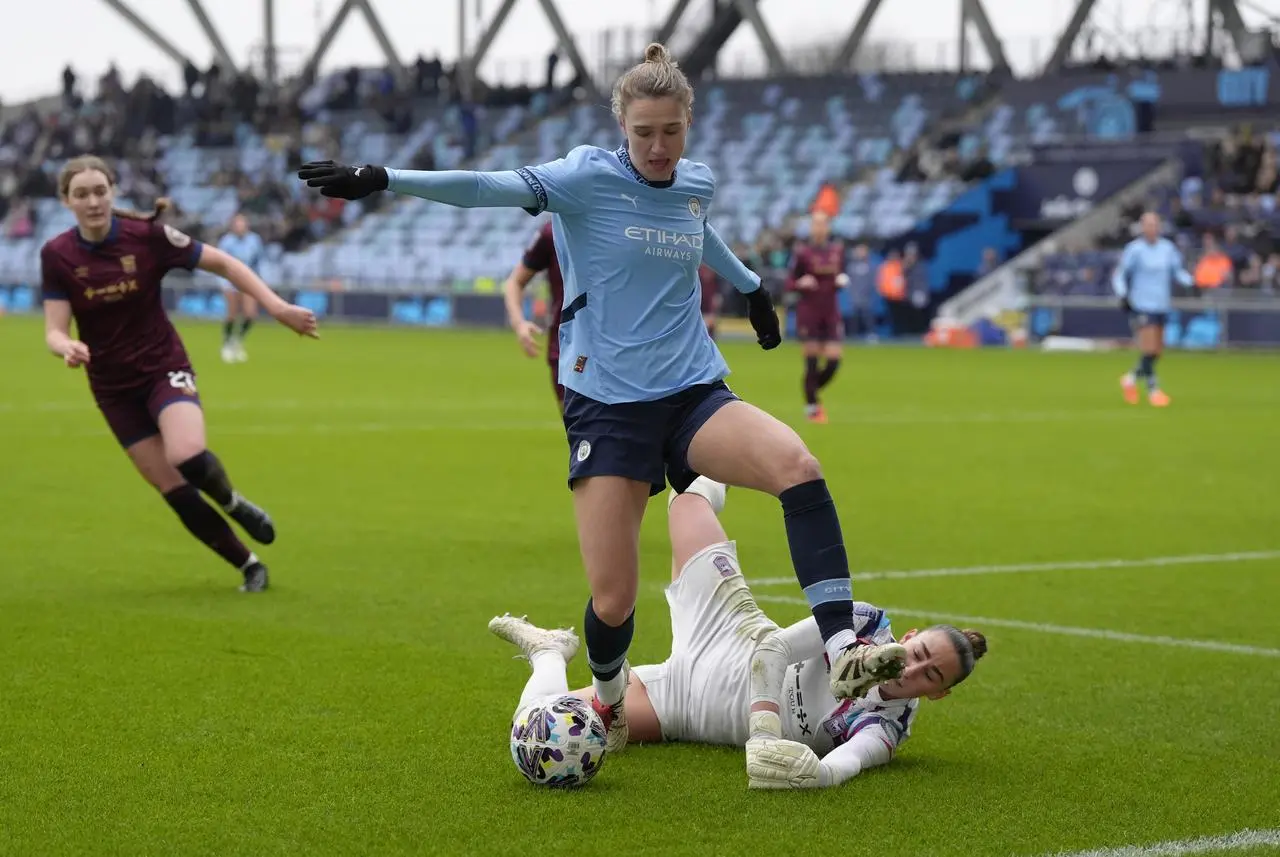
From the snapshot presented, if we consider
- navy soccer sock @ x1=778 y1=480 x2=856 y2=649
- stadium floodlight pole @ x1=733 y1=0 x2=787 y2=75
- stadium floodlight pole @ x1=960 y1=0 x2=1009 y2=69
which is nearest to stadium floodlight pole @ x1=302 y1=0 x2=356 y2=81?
stadium floodlight pole @ x1=733 y1=0 x2=787 y2=75

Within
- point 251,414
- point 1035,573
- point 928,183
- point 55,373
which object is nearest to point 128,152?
point 928,183

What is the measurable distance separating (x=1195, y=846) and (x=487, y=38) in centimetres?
5386

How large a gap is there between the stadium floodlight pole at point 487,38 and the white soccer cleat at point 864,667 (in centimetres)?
5277

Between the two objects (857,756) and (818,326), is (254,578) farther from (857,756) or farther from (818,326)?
(818,326)

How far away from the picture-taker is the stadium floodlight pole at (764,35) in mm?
51000

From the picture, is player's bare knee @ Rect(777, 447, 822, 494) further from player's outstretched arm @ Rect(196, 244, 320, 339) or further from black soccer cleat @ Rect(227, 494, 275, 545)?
black soccer cleat @ Rect(227, 494, 275, 545)

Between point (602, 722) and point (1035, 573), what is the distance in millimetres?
4824

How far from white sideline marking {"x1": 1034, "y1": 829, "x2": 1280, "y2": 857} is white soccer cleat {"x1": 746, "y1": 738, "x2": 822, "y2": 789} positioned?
0.89 meters

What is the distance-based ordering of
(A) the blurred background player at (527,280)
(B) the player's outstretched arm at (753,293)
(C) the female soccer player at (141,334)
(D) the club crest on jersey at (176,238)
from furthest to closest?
1. (A) the blurred background player at (527,280)
2. (D) the club crest on jersey at (176,238)
3. (C) the female soccer player at (141,334)
4. (B) the player's outstretched arm at (753,293)

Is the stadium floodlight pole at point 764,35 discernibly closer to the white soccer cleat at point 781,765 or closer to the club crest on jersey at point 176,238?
the club crest on jersey at point 176,238

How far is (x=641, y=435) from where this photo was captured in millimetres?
5855

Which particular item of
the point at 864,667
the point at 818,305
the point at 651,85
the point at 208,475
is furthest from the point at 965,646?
the point at 818,305

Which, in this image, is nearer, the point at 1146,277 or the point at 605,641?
the point at 605,641

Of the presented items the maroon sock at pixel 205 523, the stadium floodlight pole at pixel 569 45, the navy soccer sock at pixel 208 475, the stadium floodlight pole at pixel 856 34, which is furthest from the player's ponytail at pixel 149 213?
the stadium floodlight pole at pixel 569 45
